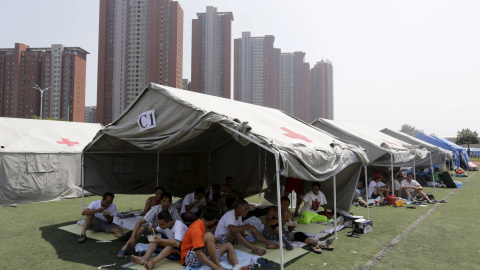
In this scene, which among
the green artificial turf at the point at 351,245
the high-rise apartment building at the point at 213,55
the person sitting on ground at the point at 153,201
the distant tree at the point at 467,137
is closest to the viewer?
the green artificial turf at the point at 351,245

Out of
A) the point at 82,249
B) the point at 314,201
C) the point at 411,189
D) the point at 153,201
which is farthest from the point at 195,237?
the point at 411,189

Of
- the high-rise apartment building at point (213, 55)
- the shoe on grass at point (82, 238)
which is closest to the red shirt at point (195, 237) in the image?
the shoe on grass at point (82, 238)

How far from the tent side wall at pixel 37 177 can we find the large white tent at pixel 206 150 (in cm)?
409

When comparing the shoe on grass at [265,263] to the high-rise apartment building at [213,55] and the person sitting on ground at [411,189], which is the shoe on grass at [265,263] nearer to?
the person sitting on ground at [411,189]

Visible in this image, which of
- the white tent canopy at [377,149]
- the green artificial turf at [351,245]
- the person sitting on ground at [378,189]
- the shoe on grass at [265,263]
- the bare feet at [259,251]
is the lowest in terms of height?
the green artificial turf at [351,245]

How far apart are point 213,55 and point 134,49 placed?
10.9 m

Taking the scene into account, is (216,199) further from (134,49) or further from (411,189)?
(134,49)

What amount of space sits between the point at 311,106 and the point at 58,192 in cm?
5169

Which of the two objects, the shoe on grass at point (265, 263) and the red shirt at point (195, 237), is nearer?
the red shirt at point (195, 237)

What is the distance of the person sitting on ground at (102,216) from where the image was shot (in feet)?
20.9

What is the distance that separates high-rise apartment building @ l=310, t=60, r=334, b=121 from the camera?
58894mm

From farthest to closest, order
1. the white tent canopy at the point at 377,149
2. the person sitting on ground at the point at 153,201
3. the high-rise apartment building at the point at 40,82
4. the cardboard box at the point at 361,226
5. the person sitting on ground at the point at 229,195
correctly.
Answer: the high-rise apartment building at the point at 40,82 → the white tent canopy at the point at 377,149 → the person sitting on ground at the point at 229,195 → the cardboard box at the point at 361,226 → the person sitting on ground at the point at 153,201

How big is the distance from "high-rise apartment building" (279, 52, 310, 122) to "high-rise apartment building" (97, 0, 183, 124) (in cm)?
2089

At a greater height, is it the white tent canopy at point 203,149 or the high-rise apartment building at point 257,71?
the high-rise apartment building at point 257,71
